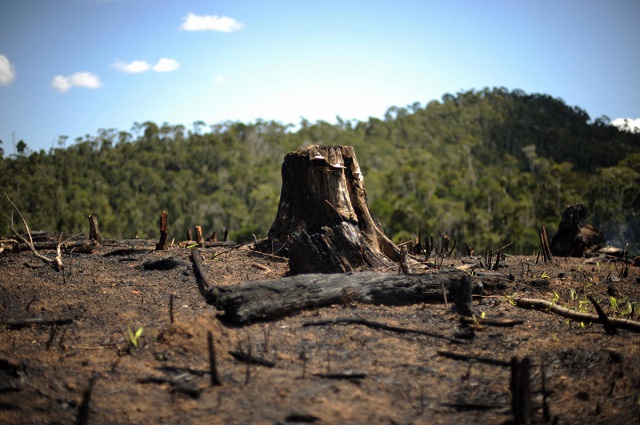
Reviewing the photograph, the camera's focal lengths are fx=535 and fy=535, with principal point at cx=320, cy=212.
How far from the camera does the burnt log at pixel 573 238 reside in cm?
1159

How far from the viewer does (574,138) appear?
84.4 metres

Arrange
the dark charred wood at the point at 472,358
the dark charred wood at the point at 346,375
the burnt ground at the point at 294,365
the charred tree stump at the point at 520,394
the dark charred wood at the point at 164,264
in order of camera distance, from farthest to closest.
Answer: the dark charred wood at the point at 164,264 → the dark charred wood at the point at 472,358 → the dark charred wood at the point at 346,375 → the burnt ground at the point at 294,365 → the charred tree stump at the point at 520,394

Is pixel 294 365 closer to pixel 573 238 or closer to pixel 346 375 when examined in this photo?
pixel 346 375

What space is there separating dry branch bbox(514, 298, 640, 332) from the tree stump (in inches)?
80.6

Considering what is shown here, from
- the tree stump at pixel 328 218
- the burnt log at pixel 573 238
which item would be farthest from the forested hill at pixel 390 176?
the tree stump at pixel 328 218

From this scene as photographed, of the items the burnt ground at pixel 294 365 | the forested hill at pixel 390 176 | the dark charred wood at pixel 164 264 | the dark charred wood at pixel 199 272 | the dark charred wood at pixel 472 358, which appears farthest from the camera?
the forested hill at pixel 390 176

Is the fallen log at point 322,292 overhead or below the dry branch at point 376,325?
overhead

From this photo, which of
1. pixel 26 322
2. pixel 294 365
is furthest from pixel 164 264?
pixel 294 365

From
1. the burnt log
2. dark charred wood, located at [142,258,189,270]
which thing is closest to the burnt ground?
dark charred wood, located at [142,258,189,270]

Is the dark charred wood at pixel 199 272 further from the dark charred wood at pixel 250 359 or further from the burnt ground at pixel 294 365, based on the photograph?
the dark charred wood at pixel 250 359

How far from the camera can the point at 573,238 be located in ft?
38.1

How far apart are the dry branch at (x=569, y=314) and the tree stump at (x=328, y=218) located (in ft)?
6.72

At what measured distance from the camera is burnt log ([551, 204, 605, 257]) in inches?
456

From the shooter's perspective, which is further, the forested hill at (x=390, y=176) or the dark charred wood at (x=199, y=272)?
the forested hill at (x=390, y=176)
